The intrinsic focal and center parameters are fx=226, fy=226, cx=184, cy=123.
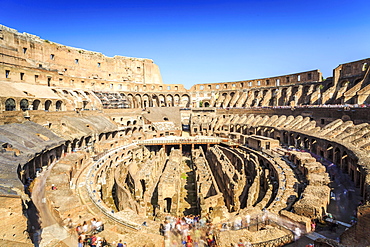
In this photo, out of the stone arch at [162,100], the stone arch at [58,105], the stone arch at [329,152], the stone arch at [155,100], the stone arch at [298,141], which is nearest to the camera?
the stone arch at [329,152]

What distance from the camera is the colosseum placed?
890cm

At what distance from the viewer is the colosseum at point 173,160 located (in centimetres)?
890

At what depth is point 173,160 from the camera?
23.5 m

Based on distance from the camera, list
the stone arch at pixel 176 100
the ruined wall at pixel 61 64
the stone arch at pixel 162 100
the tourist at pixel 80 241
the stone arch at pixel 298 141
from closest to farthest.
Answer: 1. the tourist at pixel 80 241
2. the stone arch at pixel 298 141
3. the ruined wall at pixel 61 64
4. the stone arch at pixel 162 100
5. the stone arch at pixel 176 100

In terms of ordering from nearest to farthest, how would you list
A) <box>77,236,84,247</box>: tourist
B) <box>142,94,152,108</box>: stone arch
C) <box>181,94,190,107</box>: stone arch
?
1. <box>77,236,84,247</box>: tourist
2. <box>142,94,152,108</box>: stone arch
3. <box>181,94,190,107</box>: stone arch

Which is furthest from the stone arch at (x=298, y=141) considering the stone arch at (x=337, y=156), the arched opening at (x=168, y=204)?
the arched opening at (x=168, y=204)

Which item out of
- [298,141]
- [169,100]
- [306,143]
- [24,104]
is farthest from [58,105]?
[306,143]

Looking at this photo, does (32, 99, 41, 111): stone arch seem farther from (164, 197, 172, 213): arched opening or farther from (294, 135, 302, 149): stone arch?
(294, 135, 302, 149): stone arch

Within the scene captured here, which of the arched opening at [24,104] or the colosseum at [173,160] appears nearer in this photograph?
the colosseum at [173,160]

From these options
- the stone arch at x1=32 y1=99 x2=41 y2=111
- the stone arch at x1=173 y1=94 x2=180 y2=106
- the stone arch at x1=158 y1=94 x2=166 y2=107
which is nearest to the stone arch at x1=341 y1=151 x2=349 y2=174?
the stone arch at x1=32 y1=99 x2=41 y2=111

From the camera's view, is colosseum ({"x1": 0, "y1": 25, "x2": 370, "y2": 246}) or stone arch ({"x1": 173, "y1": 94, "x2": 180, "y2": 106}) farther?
stone arch ({"x1": 173, "y1": 94, "x2": 180, "y2": 106})

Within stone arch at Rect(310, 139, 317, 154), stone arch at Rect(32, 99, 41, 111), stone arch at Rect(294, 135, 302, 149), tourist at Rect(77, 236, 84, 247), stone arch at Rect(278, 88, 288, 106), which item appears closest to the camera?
tourist at Rect(77, 236, 84, 247)

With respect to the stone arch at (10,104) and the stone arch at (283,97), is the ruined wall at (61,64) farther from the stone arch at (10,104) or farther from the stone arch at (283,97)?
the stone arch at (283,97)

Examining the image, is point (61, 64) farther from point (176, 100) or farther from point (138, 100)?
point (176, 100)
